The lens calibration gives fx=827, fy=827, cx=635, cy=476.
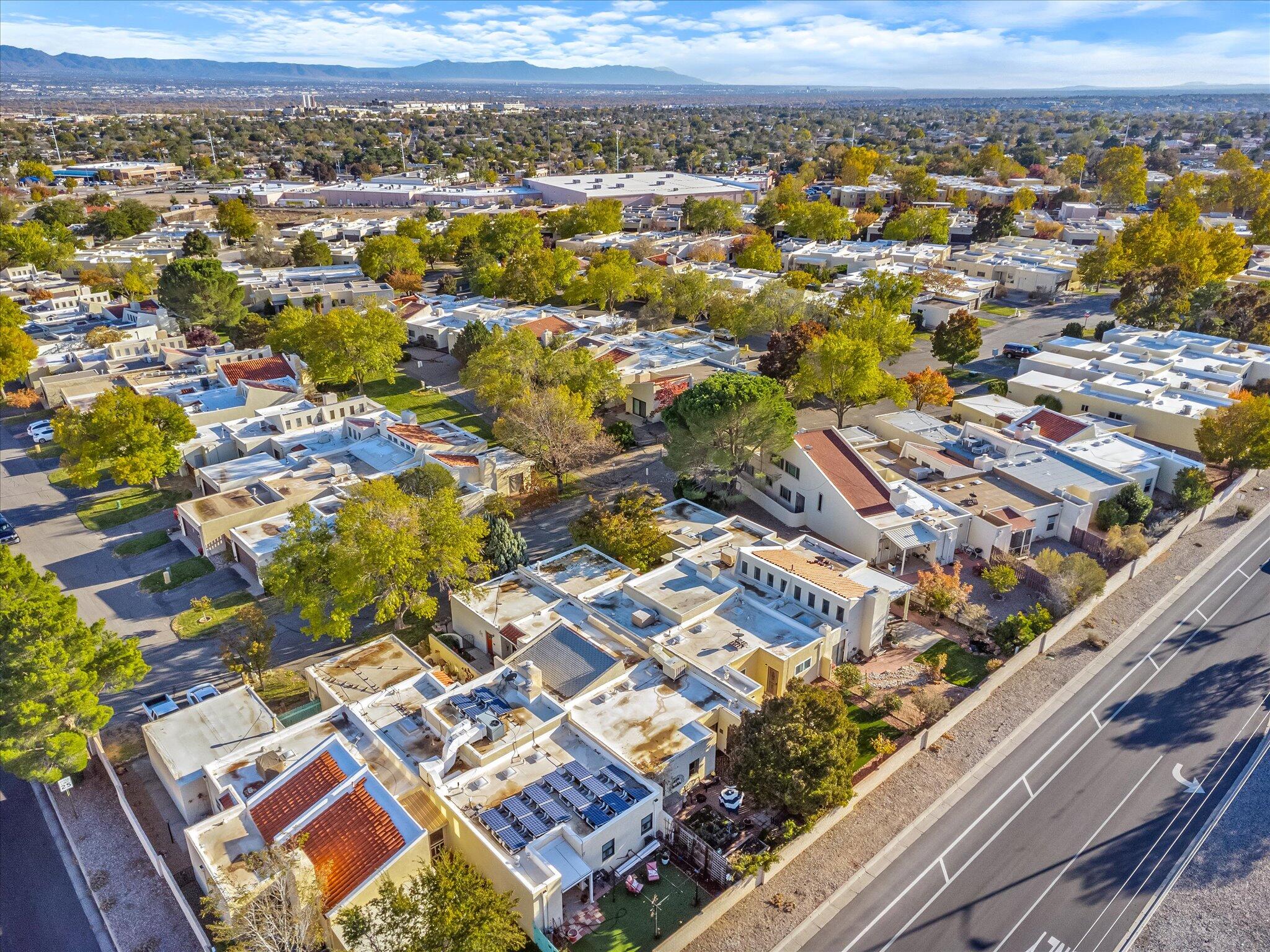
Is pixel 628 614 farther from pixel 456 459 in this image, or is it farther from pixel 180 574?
pixel 180 574

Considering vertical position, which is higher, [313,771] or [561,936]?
[313,771]

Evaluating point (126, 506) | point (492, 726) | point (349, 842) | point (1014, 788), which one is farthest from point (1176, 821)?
point (126, 506)

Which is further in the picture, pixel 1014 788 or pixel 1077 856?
pixel 1014 788

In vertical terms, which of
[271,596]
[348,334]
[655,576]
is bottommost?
[271,596]

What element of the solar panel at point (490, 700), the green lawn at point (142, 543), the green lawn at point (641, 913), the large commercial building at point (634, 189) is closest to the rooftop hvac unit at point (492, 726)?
the solar panel at point (490, 700)

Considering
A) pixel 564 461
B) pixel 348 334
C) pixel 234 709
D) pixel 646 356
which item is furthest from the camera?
pixel 646 356

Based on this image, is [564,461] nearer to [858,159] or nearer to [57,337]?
[57,337]

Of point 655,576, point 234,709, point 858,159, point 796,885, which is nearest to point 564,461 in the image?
point 655,576
